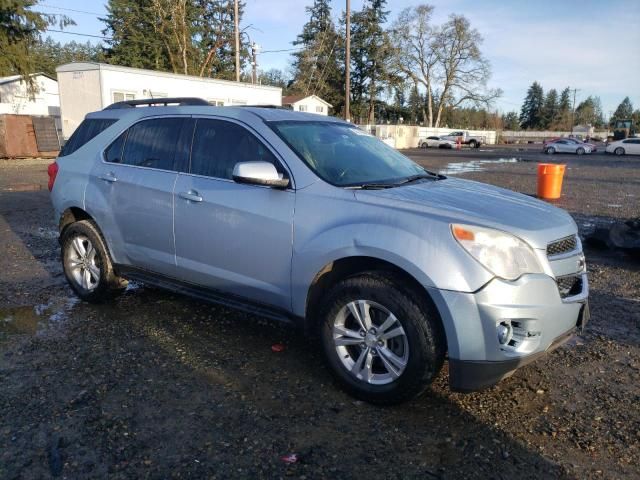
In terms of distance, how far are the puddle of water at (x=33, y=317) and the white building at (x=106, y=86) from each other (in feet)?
54.3

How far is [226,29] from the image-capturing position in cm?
4666

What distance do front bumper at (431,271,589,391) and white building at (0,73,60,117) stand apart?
137ft

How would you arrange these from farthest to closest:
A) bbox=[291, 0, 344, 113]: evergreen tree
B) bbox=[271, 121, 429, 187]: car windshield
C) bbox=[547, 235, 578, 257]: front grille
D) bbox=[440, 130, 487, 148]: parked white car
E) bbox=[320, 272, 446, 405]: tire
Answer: bbox=[291, 0, 344, 113]: evergreen tree, bbox=[440, 130, 487, 148]: parked white car, bbox=[271, 121, 429, 187]: car windshield, bbox=[547, 235, 578, 257]: front grille, bbox=[320, 272, 446, 405]: tire

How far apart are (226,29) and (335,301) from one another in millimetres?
48294

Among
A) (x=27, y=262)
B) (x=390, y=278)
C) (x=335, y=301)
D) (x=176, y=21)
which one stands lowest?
(x=27, y=262)

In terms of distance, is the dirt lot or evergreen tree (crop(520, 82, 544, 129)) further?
evergreen tree (crop(520, 82, 544, 129))

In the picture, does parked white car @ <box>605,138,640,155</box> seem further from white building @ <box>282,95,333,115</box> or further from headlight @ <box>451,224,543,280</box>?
headlight @ <box>451,224,543,280</box>

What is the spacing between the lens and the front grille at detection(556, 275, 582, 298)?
310cm

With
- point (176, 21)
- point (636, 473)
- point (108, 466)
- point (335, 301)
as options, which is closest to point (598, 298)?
point (636, 473)

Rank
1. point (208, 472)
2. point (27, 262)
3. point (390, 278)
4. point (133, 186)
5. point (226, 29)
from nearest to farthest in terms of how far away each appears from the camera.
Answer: point (208, 472)
point (390, 278)
point (133, 186)
point (27, 262)
point (226, 29)

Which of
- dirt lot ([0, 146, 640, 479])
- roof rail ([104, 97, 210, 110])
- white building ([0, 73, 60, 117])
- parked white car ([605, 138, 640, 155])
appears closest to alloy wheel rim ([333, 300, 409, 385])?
dirt lot ([0, 146, 640, 479])

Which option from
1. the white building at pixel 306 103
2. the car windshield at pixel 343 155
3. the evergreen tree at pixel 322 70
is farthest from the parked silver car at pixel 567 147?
the car windshield at pixel 343 155

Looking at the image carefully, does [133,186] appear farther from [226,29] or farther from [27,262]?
[226,29]

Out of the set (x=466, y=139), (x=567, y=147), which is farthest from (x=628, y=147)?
(x=466, y=139)
